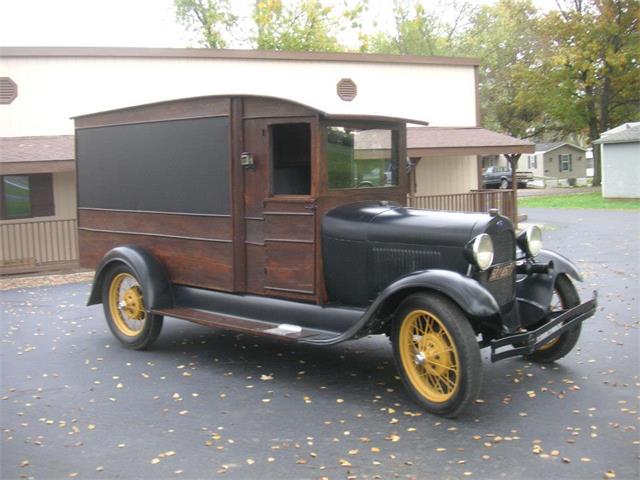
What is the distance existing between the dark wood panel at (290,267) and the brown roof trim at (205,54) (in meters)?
10.7

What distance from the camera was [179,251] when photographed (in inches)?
273

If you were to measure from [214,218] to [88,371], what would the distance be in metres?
1.76

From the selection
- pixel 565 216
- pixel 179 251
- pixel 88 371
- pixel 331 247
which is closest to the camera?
pixel 331 247

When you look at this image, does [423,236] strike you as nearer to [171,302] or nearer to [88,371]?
[171,302]

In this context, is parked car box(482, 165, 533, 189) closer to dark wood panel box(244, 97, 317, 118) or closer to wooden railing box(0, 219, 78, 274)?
wooden railing box(0, 219, 78, 274)

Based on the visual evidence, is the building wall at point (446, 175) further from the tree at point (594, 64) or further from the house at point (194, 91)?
the tree at point (594, 64)

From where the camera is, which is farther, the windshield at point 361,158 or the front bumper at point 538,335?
the windshield at point 361,158

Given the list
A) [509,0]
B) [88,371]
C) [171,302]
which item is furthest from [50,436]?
[509,0]

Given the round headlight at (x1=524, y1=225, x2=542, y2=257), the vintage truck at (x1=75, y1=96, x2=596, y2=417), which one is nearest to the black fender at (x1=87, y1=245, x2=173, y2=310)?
the vintage truck at (x1=75, y1=96, x2=596, y2=417)

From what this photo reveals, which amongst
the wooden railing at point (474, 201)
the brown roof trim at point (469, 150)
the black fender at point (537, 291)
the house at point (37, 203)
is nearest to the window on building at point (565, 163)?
the brown roof trim at point (469, 150)

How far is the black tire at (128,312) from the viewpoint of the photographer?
A: 276 inches

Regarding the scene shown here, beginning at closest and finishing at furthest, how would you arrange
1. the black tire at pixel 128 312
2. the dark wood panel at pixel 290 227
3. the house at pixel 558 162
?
the dark wood panel at pixel 290 227
the black tire at pixel 128 312
the house at pixel 558 162

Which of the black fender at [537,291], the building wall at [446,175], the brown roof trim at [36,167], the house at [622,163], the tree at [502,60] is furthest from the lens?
the tree at [502,60]

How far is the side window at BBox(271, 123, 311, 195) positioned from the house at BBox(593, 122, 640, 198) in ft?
79.8
